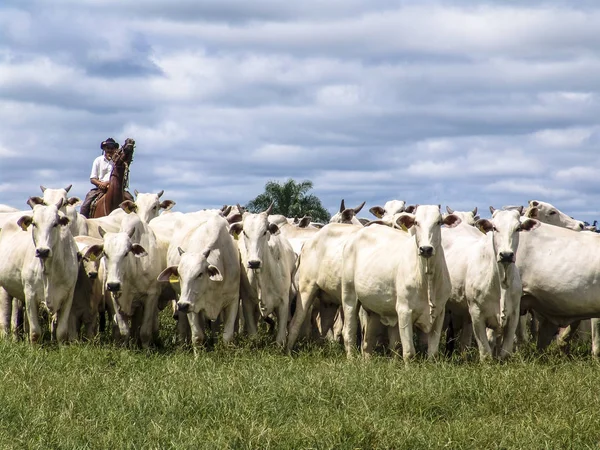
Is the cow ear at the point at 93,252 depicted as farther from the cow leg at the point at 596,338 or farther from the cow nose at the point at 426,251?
the cow leg at the point at 596,338

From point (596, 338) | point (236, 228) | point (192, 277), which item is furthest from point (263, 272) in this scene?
point (596, 338)

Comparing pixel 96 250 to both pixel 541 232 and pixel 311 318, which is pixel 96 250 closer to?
pixel 311 318

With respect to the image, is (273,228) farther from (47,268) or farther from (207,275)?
(47,268)

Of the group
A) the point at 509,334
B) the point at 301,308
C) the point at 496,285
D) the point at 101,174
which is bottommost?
the point at 509,334

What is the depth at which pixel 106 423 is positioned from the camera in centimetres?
891

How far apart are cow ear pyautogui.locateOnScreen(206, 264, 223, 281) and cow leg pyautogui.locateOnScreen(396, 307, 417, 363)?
234 centimetres

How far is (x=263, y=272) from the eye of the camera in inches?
534

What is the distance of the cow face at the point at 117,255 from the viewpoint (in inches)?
508

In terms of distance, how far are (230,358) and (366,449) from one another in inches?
165

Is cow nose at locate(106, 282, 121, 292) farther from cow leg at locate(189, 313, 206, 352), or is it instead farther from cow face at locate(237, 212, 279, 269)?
cow face at locate(237, 212, 279, 269)

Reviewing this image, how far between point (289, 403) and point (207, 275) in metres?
3.91

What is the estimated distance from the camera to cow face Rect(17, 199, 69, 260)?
12.6 metres

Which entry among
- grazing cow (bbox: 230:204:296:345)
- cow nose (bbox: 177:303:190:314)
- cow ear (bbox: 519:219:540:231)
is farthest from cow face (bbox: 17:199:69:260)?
cow ear (bbox: 519:219:540:231)

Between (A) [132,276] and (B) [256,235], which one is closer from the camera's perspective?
(B) [256,235]
